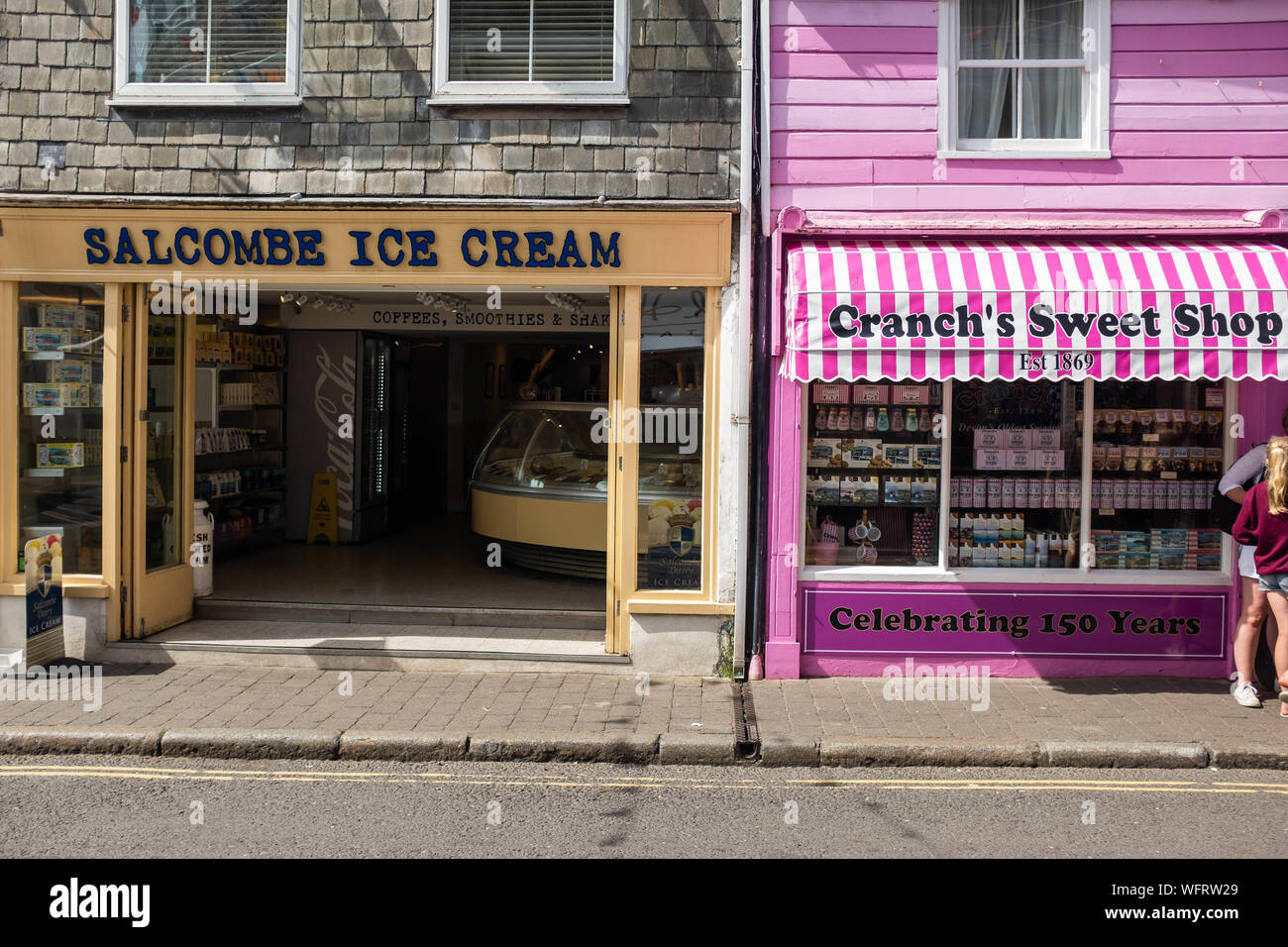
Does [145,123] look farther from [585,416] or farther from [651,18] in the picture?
[585,416]

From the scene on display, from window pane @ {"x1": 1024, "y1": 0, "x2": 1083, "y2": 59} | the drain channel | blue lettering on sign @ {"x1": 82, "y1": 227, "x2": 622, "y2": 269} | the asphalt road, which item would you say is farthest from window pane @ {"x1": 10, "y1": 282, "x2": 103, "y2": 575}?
window pane @ {"x1": 1024, "y1": 0, "x2": 1083, "y2": 59}

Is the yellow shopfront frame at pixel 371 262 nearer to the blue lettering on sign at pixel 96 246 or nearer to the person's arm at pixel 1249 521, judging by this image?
the blue lettering on sign at pixel 96 246

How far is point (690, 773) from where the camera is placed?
6781mm

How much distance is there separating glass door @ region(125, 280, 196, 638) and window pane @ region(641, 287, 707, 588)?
3857mm

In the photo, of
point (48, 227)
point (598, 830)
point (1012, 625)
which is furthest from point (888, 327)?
point (48, 227)

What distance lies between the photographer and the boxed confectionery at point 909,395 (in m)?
8.95

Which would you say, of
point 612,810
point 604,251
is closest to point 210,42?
point 604,251

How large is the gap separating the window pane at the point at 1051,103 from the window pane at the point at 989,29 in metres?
0.27

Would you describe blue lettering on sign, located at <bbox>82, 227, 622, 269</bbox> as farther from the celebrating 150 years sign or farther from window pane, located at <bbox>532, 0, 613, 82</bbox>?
the celebrating 150 years sign

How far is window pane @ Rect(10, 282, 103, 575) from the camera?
9.11 m

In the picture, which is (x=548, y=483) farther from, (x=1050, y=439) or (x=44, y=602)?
(x=1050, y=439)

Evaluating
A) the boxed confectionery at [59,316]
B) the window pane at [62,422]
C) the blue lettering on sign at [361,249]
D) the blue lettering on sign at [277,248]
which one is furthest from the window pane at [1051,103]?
the boxed confectionery at [59,316]

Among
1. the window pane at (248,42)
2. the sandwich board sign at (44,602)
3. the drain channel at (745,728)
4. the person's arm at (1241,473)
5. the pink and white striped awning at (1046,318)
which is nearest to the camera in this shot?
the drain channel at (745,728)
